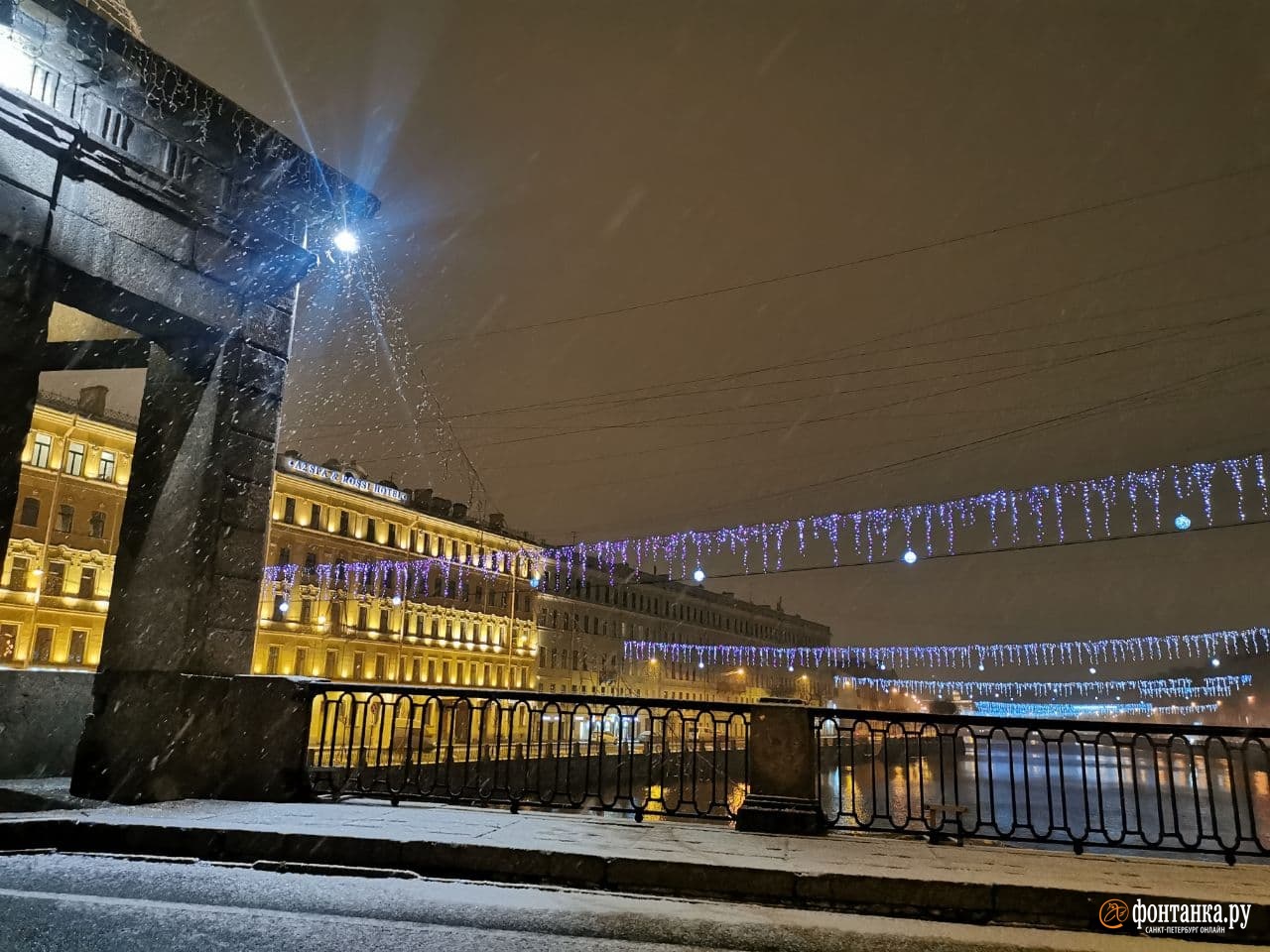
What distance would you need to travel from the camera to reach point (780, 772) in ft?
29.1

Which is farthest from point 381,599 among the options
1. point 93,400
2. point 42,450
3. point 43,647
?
point 42,450

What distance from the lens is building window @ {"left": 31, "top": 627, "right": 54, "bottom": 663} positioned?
41.7m

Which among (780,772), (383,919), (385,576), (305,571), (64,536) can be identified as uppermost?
(385,576)

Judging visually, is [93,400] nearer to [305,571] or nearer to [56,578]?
[56,578]

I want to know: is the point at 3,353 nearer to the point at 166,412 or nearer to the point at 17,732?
the point at 166,412

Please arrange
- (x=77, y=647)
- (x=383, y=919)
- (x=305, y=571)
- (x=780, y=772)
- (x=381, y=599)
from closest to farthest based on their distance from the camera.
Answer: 1. (x=383, y=919)
2. (x=780, y=772)
3. (x=77, y=647)
4. (x=305, y=571)
5. (x=381, y=599)

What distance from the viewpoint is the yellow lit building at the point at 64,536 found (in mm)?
41531

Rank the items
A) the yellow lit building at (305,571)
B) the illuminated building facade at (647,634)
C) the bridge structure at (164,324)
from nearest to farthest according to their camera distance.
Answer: the bridge structure at (164,324)
the yellow lit building at (305,571)
the illuminated building facade at (647,634)

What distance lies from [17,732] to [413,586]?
53.5 meters

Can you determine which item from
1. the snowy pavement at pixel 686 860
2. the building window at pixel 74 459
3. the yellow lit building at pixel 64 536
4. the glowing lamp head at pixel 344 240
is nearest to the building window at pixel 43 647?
the yellow lit building at pixel 64 536

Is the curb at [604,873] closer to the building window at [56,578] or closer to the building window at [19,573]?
the building window at [19,573]

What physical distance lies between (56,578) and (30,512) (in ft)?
11.3

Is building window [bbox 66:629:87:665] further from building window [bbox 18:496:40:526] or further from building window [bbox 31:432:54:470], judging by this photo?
building window [bbox 31:432:54:470]

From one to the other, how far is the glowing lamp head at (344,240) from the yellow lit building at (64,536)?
127 feet
